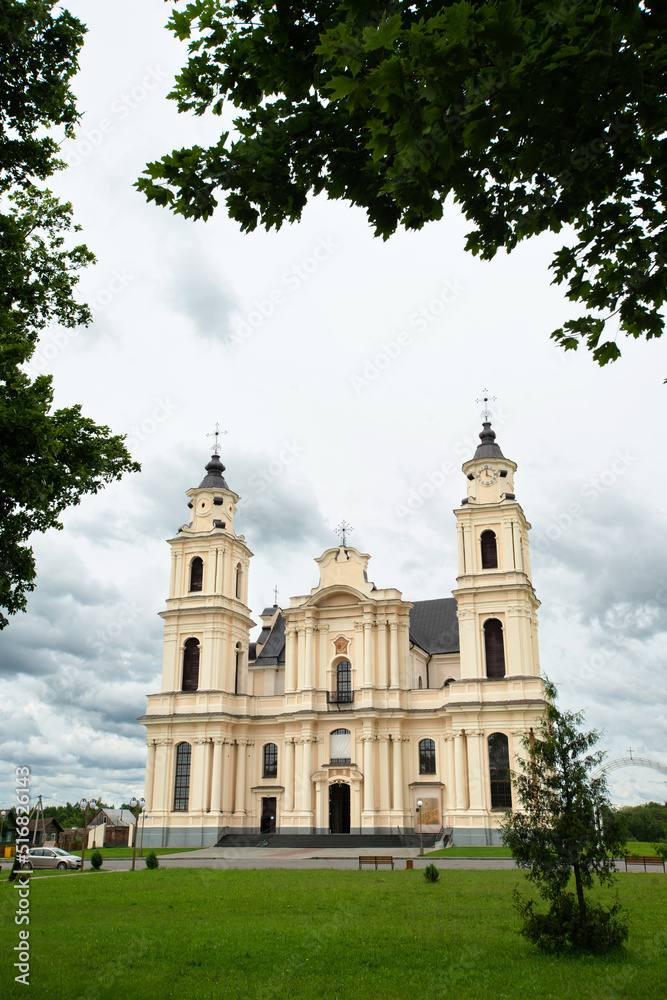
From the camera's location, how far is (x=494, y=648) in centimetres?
4378

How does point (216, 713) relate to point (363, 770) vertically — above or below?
above

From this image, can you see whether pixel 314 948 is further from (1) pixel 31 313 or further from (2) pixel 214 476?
(2) pixel 214 476

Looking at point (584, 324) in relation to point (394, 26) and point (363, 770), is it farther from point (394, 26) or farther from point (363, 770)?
point (363, 770)

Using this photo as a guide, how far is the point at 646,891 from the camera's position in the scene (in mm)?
19453

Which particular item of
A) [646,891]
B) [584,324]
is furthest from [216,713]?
[584,324]

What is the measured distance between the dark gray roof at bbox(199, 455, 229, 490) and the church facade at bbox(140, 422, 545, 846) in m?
0.99

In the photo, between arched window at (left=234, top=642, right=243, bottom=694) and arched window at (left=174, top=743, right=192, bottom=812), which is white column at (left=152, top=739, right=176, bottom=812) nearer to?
arched window at (left=174, top=743, right=192, bottom=812)

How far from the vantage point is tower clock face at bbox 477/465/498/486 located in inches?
1842

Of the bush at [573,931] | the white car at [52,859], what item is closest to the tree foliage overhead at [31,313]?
the bush at [573,931]

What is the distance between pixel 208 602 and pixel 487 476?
18.9 m

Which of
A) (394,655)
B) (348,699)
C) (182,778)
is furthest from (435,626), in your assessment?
(182,778)

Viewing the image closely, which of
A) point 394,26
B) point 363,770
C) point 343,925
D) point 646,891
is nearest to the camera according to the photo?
point 394,26

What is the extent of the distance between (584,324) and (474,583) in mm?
36967

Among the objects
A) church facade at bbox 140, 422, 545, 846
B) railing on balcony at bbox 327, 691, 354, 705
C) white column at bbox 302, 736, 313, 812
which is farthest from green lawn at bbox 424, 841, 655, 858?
railing on balcony at bbox 327, 691, 354, 705
